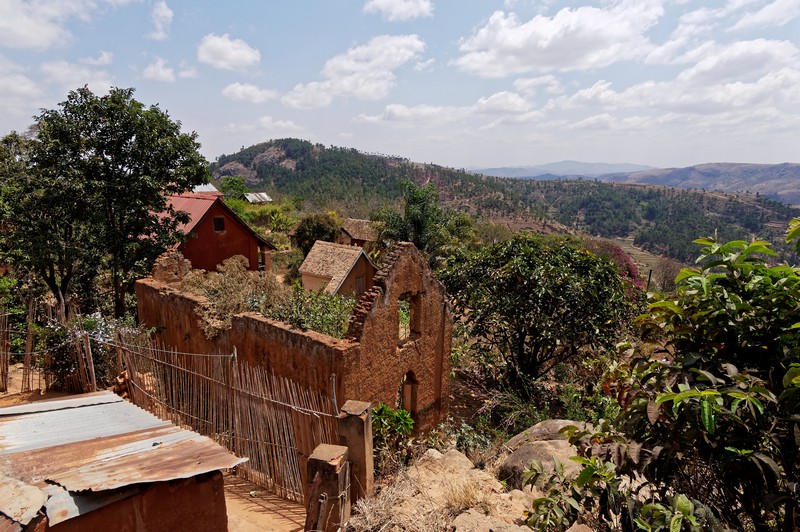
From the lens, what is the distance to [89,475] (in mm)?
4277

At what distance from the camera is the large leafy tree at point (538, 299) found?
1312cm

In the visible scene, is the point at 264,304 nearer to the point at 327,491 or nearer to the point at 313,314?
the point at 313,314

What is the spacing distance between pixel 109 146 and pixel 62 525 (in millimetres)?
13814

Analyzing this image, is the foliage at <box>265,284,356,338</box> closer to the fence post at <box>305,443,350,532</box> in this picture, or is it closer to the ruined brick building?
the ruined brick building

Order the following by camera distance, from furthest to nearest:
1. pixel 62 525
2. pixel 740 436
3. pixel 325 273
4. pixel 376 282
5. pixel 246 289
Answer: pixel 325 273
pixel 246 289
pixel 376 282
pixel 62 525
pixel 740 436

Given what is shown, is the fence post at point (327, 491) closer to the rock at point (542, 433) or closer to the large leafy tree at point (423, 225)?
the rock at point (542, 433)

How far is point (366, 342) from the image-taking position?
8648 mm

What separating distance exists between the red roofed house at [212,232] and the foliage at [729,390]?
22.8 metres

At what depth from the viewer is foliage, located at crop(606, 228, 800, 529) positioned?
9.46 feet

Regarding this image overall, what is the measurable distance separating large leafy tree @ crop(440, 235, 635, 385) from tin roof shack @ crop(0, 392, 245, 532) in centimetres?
993

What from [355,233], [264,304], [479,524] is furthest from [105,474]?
[355,233]

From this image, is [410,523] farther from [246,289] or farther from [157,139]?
[157,139]

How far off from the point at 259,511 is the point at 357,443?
8.71 feet

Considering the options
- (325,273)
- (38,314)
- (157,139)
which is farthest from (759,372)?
(325,273)
